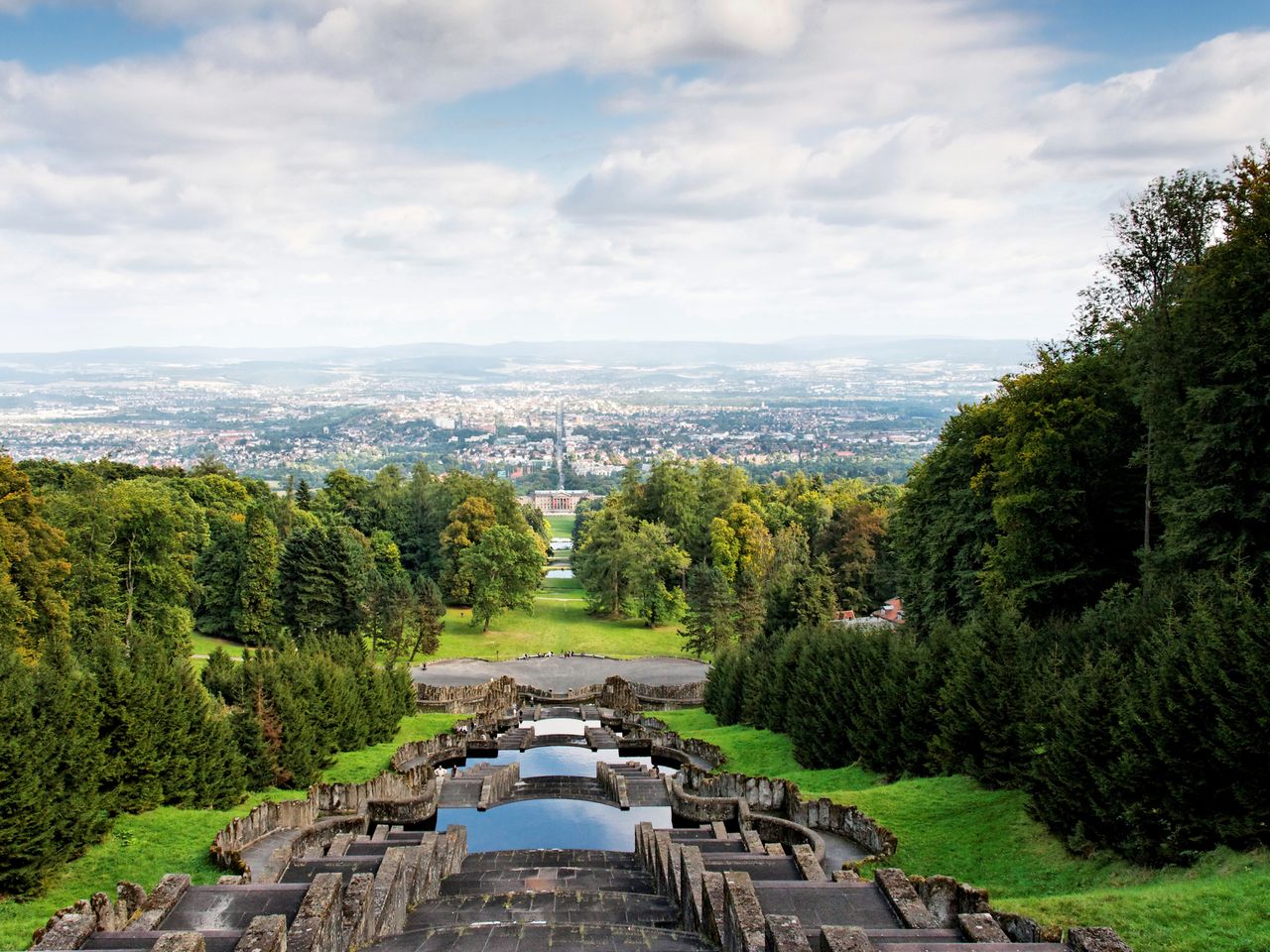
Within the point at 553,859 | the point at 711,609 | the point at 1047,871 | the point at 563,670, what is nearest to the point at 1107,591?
the point at 1047,871

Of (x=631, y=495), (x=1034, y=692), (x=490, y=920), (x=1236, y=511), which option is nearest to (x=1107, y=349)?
(x=1236, y=511)

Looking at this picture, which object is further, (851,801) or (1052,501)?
(1052,501)

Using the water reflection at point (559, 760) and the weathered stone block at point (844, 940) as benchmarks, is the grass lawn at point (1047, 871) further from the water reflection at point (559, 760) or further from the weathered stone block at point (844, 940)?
the water reflection at point (559, 760)

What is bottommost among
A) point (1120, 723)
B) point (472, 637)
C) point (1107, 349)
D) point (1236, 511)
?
point (472, 637)

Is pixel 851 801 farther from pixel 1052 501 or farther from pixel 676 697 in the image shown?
pixel 676 697

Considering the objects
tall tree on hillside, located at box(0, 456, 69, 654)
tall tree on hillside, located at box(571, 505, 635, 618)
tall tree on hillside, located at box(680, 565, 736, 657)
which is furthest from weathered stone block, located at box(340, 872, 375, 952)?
tall tree on hillside, located at box(571, 505, 635, 618)

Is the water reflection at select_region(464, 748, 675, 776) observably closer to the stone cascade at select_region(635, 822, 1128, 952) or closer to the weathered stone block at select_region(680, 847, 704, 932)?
the stone cascade at select_region(635, 822, 1128, 952)
